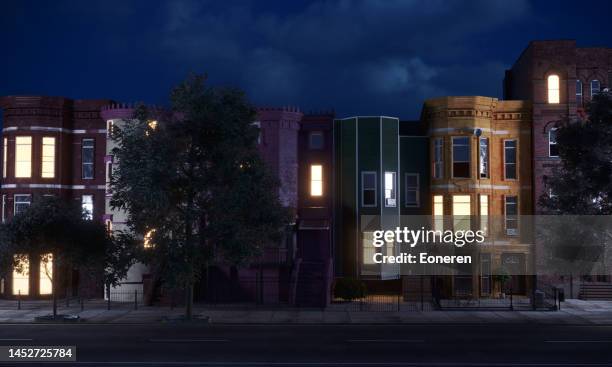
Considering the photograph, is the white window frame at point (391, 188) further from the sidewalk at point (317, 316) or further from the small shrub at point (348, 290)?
the sidewalk at point (317, 316)

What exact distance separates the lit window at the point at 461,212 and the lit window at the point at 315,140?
8982mm

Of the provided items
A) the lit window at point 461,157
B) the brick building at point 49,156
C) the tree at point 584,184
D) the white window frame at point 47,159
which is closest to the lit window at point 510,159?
the lit window at point 461,157

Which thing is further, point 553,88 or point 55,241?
point 553,88

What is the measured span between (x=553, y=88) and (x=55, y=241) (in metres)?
30.0

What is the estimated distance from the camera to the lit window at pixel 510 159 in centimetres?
4400

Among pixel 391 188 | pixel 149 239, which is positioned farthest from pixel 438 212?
pixel 149 239

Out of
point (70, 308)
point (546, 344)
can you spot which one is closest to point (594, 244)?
point (546, 344)

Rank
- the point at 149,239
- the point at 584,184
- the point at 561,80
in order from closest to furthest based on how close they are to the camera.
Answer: the point at 149,239 → the point at 584,184 → the point at 561,80

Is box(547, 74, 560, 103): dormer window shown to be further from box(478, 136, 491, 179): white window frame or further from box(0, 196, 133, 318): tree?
box(0, 196, 133, 318): tree

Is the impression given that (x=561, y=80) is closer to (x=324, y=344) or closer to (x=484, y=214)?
(x=484, y=214)

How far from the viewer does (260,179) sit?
3086 cm

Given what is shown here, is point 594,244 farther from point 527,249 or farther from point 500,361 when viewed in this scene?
point 500,361

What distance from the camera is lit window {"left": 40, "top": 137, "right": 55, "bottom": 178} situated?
142ft

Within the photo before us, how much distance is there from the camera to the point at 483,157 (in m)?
43.4
